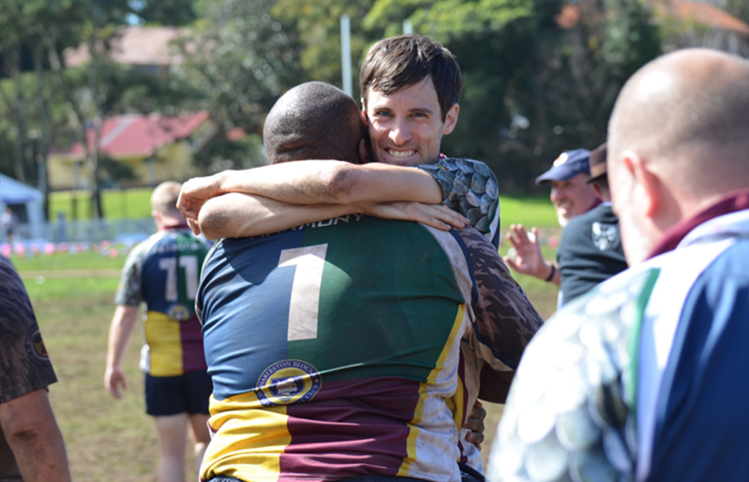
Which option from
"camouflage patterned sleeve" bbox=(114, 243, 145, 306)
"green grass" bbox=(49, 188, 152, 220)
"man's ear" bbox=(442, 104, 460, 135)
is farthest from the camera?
"green grass" bbox=(49, 188, 152, 220)

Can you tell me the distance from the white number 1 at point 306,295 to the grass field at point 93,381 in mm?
4536

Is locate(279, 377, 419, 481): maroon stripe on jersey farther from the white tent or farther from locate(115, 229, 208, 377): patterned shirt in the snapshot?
the white tent

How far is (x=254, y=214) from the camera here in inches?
89.1

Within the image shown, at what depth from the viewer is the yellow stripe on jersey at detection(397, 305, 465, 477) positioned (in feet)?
6.54

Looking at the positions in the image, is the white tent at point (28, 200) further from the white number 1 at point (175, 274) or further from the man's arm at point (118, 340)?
the white number 1 at point (175, 274)

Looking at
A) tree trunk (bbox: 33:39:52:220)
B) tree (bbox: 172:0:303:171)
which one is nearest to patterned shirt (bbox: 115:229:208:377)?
tree (bbox: 172:0:303:171)

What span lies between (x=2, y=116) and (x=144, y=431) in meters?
42.6

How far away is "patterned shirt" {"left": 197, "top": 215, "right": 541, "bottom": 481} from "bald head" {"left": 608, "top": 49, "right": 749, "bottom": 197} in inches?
32.0

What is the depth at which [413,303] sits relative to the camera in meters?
2.06

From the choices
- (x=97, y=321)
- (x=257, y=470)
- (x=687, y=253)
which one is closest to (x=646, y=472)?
(x=687, y=253)

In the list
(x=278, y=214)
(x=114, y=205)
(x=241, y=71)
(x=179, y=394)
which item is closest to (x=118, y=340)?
(x=179, y=394)

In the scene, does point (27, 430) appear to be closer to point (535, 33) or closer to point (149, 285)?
point (149, 285)

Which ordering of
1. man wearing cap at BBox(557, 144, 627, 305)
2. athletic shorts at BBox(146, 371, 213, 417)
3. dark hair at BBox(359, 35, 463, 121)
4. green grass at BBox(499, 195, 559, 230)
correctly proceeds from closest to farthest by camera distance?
dark hair at BBox(359, 35, 463, 121)
man wearing cap at BBox(557, 144, 627, 305)
athletic shorts at BBox(146, 371, 213, 417)
green grass at BBox(499, 195, 559, 230)

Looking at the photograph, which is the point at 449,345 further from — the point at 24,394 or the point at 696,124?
the point at 24,394
